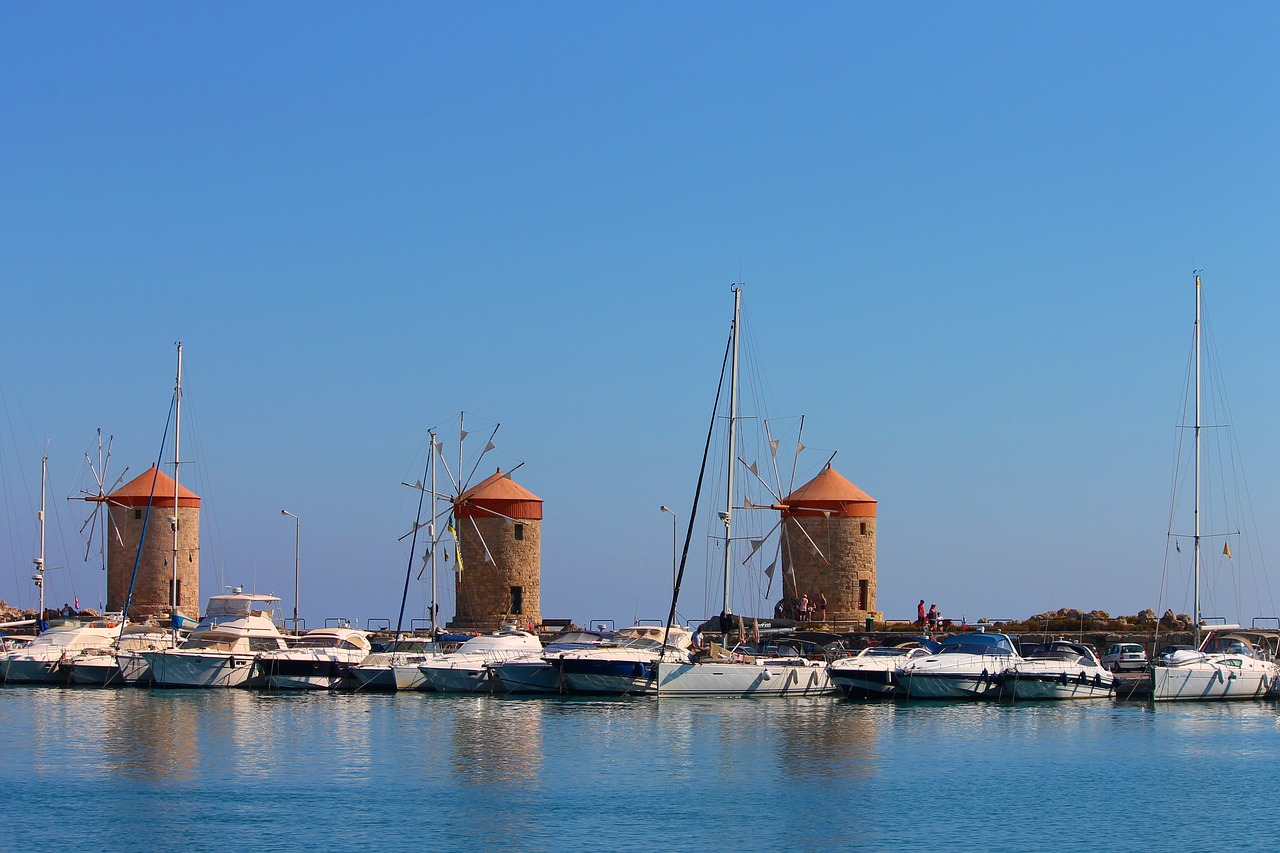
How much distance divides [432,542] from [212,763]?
25174mm

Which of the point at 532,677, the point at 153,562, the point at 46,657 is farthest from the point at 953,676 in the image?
the point at 153,562

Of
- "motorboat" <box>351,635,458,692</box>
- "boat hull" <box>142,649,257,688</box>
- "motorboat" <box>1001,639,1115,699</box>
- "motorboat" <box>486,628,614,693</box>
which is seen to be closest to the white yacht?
"boat hull" <box>142,649,257,688</box>

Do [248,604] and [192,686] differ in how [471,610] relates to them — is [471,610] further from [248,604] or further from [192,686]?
[192,686]

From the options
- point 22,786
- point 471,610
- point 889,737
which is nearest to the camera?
point 22,786

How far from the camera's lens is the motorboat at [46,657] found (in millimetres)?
43562

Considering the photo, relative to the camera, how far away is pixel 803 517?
57.1 metres

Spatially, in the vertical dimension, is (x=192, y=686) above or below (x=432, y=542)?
below

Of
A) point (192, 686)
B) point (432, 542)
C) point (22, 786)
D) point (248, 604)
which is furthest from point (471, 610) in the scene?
→ point (22, 786)

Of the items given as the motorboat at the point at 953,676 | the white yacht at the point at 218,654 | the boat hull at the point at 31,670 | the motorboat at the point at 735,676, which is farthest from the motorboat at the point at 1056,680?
the boat hull at the point at 31,670

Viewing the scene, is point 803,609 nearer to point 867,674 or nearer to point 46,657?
point 867,674

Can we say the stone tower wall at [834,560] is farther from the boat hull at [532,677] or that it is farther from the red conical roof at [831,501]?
the boat hull at [532,677]

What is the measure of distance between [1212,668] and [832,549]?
60.9 feet

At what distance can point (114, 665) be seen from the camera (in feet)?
140

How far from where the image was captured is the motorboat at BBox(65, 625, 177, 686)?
138 ft
